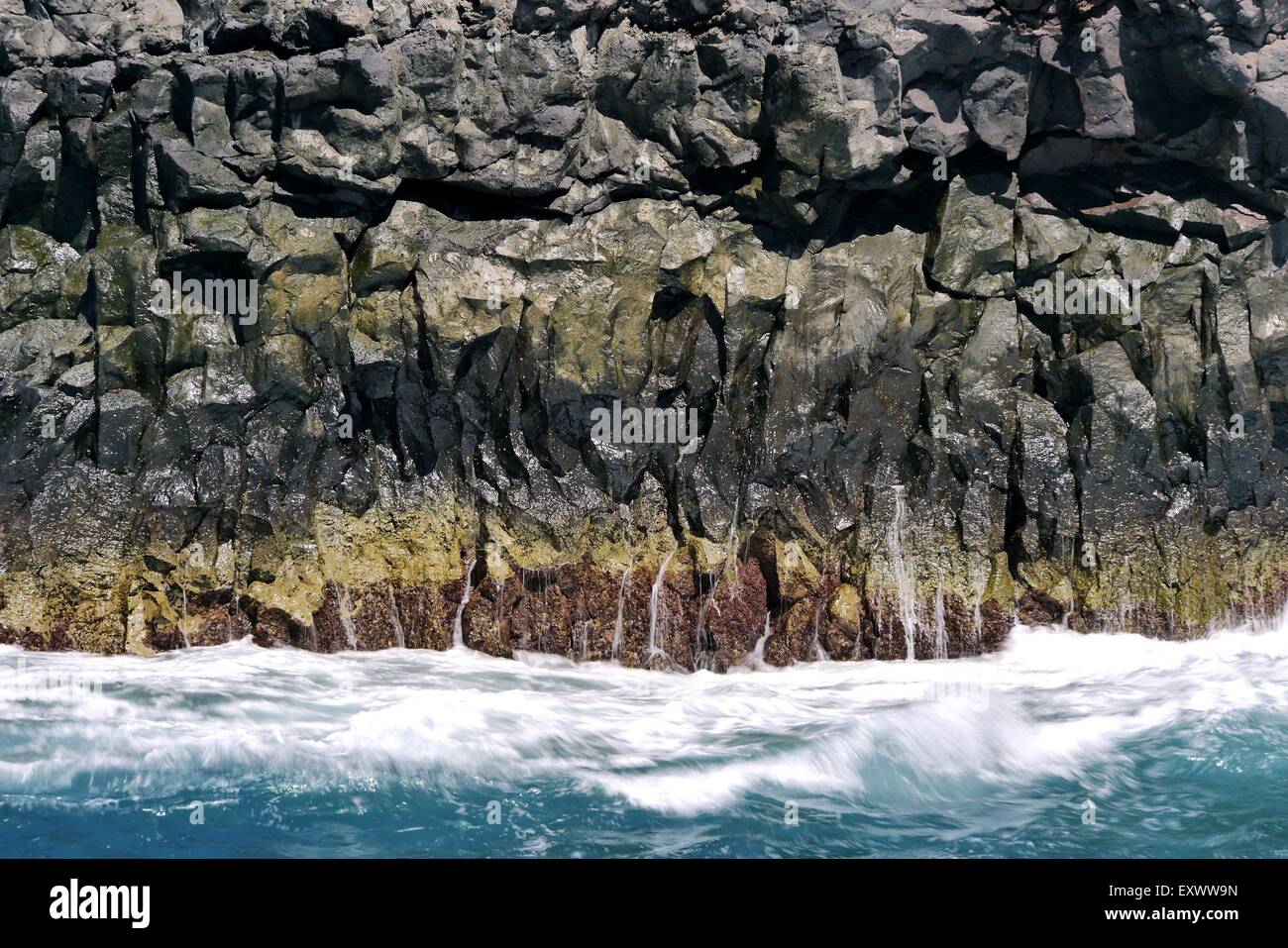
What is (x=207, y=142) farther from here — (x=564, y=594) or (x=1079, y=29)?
(x=1079, y=29)

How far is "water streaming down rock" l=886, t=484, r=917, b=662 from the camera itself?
14680 millimetres

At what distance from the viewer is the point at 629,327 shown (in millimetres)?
15062

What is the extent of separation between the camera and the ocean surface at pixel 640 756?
9.82 m

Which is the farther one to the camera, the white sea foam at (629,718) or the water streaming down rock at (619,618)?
the water streaming down rock at (619,618)

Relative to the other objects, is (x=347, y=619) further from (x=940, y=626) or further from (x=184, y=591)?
(x=940, y=626)

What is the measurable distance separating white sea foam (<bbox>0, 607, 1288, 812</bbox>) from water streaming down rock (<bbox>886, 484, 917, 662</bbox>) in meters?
0.50

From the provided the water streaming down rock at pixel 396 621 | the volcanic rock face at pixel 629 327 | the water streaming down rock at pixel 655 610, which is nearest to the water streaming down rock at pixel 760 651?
the volcanic rock face at pixel 629 327

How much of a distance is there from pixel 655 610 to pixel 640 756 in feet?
10.9

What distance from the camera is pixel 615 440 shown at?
1486cm

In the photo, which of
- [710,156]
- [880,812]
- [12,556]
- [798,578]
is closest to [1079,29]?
[710,156]

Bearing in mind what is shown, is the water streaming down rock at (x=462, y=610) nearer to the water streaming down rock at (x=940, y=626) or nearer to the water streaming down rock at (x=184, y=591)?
the water streaming down rock at (x=184, y=591)

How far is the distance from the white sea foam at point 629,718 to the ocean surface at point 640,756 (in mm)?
35

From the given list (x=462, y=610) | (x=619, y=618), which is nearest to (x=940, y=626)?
(x=619, y=618)

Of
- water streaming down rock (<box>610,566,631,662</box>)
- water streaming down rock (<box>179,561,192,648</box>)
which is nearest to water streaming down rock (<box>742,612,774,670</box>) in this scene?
water streaming down rock (<box>610,566,631,662</box>)
